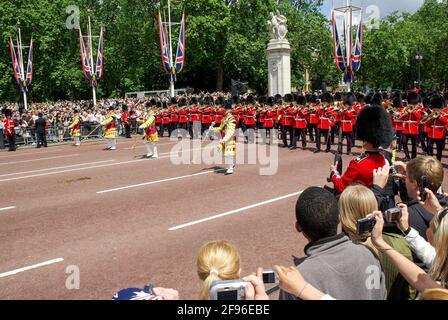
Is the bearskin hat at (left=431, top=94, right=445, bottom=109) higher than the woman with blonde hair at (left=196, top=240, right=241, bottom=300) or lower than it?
higher

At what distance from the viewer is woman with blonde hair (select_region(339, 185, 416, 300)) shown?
117 inches

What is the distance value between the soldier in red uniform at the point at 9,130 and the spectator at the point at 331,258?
21.4 m

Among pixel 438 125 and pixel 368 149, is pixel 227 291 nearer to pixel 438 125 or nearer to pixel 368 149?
pixel 368 149

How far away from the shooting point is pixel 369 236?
10.4 feet

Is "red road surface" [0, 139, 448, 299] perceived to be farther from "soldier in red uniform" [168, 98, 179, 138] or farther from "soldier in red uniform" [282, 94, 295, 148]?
"soldier in red uniform" [168, 98, 179, 138]

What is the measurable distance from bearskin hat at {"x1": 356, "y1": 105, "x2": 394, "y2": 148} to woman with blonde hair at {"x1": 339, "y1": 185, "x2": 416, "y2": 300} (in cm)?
209

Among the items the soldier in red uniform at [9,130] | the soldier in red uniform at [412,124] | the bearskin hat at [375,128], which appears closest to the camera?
the bearskin hat at [375,128]

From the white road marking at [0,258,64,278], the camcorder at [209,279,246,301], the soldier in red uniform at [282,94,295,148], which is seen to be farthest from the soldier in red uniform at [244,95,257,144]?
the camcorder at [209,279,246,301]

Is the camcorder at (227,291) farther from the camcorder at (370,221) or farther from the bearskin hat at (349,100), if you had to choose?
the bearskin hat at (349,100)

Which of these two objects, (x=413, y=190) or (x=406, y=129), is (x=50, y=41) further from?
(x=413, y=190)

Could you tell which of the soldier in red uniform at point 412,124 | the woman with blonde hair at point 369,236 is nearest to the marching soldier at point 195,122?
the soldier in red uniform at point 412,124

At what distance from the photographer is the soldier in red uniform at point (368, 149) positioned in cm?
471
